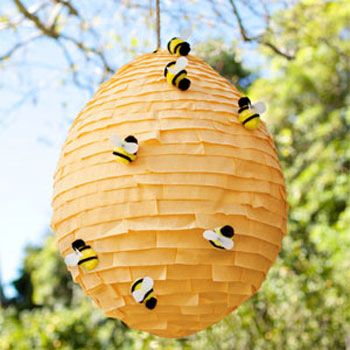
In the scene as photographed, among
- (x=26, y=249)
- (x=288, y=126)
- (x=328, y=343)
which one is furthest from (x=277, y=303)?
(x=26, y=249)

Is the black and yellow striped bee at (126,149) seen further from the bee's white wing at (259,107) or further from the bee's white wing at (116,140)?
the bee's white wing at (259,107)

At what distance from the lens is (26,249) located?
1216cm

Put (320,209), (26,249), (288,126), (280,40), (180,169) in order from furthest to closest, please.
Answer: (26,249) → (288,126) → (320,209) → (280,40) → (180,169)

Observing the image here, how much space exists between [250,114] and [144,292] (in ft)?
1.18

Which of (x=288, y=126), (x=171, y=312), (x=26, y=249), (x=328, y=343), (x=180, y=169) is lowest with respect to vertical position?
(x=26, y=249)

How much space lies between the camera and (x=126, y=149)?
3.08 feet

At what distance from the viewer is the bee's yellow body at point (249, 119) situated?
1.05m

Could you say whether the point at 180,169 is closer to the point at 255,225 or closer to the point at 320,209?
the point at 255,225

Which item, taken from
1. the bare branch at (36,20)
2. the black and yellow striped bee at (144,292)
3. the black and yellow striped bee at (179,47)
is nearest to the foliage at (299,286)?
the bare branch at (36,20)

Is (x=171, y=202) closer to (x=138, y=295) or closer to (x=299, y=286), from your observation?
(x=138, y=295)

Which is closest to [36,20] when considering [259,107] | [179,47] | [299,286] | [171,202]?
[179,47]

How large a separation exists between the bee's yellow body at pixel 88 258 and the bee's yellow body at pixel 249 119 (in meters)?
0.34

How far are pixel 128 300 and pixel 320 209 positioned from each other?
17.0ft

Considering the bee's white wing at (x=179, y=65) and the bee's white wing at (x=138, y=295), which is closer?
the bee's white wing at (x=138, y=295)
